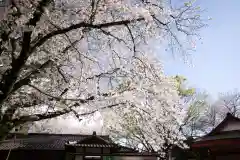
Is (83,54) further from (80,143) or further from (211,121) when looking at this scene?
(211,121)

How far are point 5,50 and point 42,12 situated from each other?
1.69 metres

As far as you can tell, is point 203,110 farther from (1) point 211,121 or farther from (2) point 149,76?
(2) point 149,76

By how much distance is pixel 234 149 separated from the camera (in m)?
10.8

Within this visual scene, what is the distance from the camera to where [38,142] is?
23.5 metres

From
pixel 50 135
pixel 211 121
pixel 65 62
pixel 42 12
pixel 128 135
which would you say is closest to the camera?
pixel 42 12

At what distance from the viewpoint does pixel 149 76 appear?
21.5 feet

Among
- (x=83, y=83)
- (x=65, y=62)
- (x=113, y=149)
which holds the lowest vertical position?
(x=113, y=149)

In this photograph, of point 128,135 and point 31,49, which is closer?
point 31,49

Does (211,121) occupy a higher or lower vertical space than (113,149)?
higher

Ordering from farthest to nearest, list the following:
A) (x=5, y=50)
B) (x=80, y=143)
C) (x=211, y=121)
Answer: (x=211, y=121)
(x=80, y=143)
(x=5, y=50)

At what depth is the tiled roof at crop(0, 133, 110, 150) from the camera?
22.1m

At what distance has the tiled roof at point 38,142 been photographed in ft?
72.6

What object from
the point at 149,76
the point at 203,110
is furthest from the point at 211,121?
the point at 149,76

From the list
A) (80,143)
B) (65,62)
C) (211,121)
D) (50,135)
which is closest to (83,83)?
(65,62)
